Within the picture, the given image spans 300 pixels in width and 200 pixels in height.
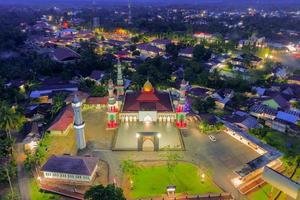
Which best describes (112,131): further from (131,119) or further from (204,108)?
(204,108)

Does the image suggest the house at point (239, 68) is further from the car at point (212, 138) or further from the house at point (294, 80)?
the car at point (212, 138)

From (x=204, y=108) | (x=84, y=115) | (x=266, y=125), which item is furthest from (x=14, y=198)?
(x=266, y=125)

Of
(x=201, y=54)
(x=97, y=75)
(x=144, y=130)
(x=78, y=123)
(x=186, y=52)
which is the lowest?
(x=144, y=130)

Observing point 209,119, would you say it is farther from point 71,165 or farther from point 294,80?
point 294,80

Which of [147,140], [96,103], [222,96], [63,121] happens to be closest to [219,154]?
[147,140]

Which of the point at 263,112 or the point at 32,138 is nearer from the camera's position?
the point at 32,138
